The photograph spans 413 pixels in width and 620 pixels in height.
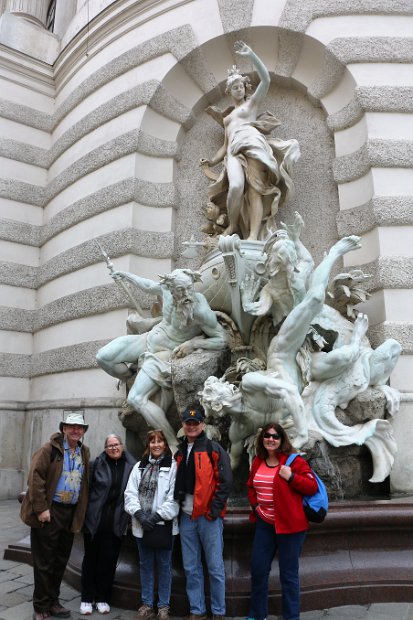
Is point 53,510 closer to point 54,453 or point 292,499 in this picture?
point 54,453

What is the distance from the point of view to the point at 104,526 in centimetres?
382

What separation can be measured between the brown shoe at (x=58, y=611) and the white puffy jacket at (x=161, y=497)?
80 cm

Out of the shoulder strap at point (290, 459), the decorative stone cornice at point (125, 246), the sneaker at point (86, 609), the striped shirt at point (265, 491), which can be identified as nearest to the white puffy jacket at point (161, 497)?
A: the striped shirt at point (265, 491)

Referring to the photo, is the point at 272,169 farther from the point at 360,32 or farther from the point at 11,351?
the point at 11,351

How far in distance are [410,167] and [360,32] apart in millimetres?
2501

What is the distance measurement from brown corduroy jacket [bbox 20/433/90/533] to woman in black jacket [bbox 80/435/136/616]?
8cm

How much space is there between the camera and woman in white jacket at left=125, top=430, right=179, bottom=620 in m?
3.58

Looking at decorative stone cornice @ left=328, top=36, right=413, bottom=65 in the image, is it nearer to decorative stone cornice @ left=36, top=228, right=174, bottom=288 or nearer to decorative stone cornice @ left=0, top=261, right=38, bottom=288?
decorative stone cornice @ left=36, top=228, right=174, bottom=288

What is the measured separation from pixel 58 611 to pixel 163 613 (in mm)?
790

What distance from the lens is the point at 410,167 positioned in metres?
7.78

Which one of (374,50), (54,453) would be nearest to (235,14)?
(374,50)

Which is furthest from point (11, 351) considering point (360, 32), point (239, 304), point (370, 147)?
point (360, 32)

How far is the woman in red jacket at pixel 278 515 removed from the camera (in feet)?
10.6

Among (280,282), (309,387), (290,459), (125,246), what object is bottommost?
(290,459)
